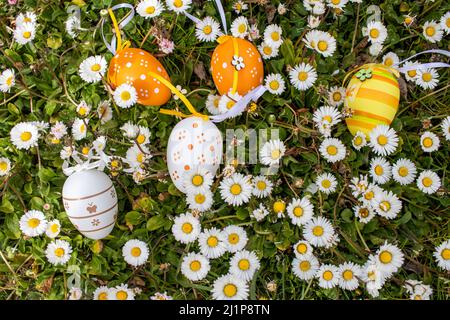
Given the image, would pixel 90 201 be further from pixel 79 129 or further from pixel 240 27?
pixel 240 27

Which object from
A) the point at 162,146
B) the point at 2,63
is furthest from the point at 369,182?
the point at 2,63

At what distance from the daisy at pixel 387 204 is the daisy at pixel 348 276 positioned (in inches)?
8.0

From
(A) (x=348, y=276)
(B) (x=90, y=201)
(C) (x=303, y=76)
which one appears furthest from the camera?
(C) (x=303, y=76)

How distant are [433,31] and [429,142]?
0.43 metres

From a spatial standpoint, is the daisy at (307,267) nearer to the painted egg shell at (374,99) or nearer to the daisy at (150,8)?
the painted egg shell at (374,99)

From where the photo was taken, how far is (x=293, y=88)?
1.78 metres

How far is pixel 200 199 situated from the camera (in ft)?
5.30

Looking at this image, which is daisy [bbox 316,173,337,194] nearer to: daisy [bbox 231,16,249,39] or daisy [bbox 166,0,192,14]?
daisy [bbox 231,16,249,39]

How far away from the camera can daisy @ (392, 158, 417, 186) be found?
5.62ft

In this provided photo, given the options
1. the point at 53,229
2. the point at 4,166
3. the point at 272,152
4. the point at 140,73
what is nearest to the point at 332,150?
the point at 272,152

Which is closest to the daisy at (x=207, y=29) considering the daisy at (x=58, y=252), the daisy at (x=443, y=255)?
the daisy at (x=58, y=252)

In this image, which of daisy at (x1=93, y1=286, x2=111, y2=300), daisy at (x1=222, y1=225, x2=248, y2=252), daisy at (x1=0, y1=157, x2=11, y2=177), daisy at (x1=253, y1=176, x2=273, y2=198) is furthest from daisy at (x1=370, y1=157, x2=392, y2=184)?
daisy at (x1=0, y1=157, x2=11, y2=177)

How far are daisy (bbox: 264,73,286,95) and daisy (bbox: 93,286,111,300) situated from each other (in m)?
0.88

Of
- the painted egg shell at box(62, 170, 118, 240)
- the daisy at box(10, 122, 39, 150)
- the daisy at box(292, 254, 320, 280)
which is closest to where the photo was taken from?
the painted egg shell at box(62, 170, 118, 240)
